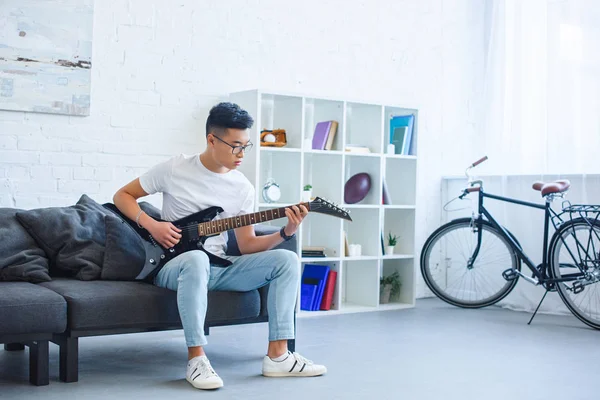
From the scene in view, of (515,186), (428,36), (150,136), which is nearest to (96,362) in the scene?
(150,136)

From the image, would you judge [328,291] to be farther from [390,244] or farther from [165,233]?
[165,233]

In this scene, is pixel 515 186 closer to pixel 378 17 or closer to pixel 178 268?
pixel 378 17

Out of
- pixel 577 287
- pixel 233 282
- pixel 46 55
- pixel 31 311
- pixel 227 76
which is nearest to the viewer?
pixel 31 311

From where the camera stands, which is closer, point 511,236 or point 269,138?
point 269,138

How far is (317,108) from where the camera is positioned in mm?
5273

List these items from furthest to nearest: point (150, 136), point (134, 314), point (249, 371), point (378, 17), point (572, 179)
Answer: point (378, 17) < point (572, 179) < point (150, 136) < point (249, 371) < point (134, 314)

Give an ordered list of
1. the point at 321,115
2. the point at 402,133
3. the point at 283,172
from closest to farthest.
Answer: the point at 283,172
the point at 321,115
the point at 402,133

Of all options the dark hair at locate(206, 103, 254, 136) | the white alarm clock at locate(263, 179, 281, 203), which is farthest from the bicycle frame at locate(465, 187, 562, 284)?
the dark hair at locate(206, 103, 254, 136)

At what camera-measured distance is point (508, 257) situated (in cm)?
554

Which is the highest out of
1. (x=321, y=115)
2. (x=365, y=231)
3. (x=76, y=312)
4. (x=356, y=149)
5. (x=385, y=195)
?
(x=321, y=115)

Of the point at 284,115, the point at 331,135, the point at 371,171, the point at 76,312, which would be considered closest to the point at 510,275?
the point at 371,171

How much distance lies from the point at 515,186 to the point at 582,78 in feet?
2.74

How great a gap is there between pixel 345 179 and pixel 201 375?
8.66ft

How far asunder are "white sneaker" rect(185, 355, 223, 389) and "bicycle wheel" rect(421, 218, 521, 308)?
105 inches
